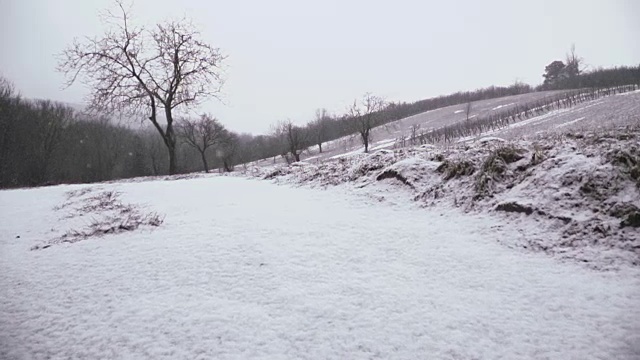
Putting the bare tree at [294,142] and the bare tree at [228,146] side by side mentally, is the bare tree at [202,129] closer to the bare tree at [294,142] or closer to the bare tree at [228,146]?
the bare tree at [228,146]

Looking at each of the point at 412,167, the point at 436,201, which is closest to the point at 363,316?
the point at 436,201

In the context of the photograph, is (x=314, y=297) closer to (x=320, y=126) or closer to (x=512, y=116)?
(x=512, y=116)

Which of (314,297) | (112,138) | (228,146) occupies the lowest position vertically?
(314,297)

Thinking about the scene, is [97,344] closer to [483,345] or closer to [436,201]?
[483,345]

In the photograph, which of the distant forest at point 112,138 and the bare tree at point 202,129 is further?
the bare tree at point 202,129

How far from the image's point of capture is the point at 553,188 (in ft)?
11.7

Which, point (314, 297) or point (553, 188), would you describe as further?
point (553, 188)

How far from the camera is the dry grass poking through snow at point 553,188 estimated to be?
278cm

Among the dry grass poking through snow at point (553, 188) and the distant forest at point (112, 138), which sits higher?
the distant forest at point (112, 138)

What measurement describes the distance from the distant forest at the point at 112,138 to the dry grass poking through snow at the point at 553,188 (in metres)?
17.9

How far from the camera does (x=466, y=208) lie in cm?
406

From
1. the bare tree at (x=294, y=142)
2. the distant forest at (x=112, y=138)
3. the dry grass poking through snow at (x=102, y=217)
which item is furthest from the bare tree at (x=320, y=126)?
the dry grass poking through snow at (x=102, y=217)

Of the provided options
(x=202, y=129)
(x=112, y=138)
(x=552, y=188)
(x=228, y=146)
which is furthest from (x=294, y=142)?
(x=112, y=138)

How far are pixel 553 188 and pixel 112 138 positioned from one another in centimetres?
7713
